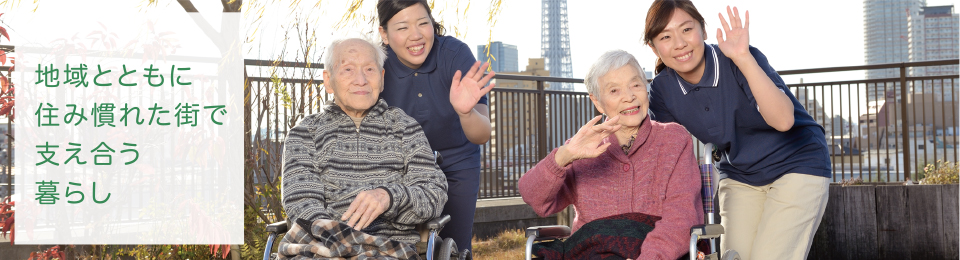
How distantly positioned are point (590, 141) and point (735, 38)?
26.5 inches

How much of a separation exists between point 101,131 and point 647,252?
10.5ft

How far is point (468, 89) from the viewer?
2.41m

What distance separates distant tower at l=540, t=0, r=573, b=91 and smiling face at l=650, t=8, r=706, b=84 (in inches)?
4857

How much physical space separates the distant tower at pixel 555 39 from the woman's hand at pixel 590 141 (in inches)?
4875

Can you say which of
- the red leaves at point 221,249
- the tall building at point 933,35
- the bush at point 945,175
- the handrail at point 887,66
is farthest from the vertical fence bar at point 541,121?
the tall building at point 933,35

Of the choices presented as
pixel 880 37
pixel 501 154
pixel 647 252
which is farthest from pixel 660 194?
pixel 880 37

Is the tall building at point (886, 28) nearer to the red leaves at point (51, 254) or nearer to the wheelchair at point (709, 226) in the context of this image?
the wheelchair at point (709, 226)

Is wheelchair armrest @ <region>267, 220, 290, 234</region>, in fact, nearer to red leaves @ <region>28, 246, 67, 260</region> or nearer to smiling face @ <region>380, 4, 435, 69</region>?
smiling face @ <region>380, 4, 435, 69</region>

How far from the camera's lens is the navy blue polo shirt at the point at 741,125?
2498mm

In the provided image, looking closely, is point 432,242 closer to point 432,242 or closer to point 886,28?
point 432,242

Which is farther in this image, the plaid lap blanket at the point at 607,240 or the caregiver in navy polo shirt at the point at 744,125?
the caregiver in navy polo shirt at the point at 744,125

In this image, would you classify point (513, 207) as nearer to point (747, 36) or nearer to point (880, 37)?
point (747, 36)

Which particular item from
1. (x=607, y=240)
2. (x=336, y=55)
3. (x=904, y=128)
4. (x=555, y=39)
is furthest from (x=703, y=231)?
(x=555, y=39)

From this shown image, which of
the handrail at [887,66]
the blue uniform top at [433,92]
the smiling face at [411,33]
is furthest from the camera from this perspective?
the handrail at [887,66]
